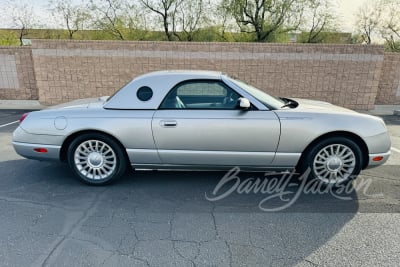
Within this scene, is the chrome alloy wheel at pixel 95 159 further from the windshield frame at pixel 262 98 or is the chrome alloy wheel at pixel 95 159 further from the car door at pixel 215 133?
the windshield frame at pixel 262 98

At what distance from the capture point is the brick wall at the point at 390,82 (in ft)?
30.5

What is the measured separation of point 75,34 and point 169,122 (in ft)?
54.7

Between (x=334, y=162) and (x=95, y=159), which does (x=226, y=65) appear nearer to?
(x=334, y=162)

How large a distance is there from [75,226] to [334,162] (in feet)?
10.3

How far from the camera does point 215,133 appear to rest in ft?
10.6

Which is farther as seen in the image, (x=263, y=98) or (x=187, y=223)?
(x=263, y=98)

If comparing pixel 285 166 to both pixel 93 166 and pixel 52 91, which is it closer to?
pixel 93 166

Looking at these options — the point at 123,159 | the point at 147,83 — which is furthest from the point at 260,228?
the point at 147,83

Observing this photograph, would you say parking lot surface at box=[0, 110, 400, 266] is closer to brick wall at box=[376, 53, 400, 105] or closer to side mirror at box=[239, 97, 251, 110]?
side mirror at box=[239, 97, 251, 110]

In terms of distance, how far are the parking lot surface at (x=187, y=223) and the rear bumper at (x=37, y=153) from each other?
39cm
